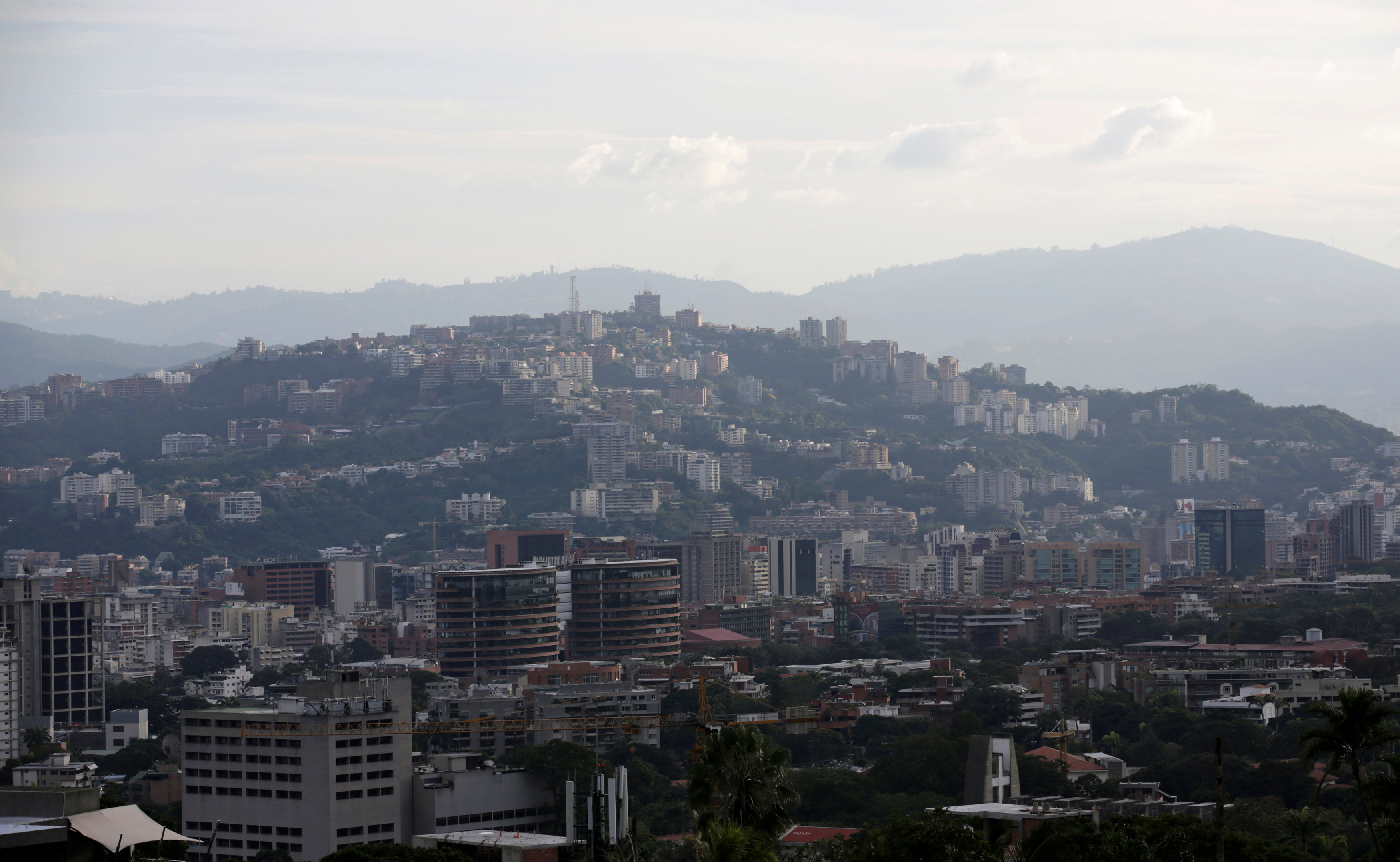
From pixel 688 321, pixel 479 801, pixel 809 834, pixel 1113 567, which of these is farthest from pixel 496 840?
pixel 688 321

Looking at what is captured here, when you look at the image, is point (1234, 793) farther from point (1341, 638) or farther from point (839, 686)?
point (1341, 638)

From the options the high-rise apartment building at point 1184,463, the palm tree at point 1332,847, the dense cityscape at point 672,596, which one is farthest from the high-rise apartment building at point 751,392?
the palm tree at point 1332,847

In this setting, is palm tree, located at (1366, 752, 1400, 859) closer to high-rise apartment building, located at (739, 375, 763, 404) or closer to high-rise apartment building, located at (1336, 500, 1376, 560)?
high-rise apartment building, located at (1336, 500, 1376, 560)

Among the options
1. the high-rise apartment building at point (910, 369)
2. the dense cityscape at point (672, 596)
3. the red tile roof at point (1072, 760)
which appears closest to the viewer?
the dense cityscape at point (672, 596)

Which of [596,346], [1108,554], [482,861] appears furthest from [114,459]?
[482,861]

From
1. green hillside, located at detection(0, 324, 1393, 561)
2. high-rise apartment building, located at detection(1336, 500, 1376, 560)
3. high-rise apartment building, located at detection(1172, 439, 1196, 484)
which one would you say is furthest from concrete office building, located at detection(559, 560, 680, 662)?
high-rise apartment building, located at detection(1172, 439, 1196, 484)

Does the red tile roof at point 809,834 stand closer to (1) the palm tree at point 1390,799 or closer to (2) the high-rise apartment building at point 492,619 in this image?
(1) the palm tree at point 1390,799
